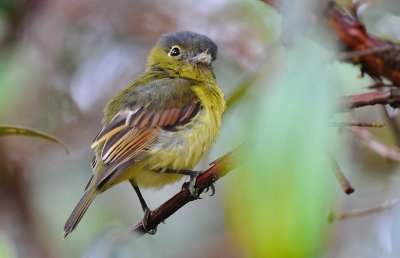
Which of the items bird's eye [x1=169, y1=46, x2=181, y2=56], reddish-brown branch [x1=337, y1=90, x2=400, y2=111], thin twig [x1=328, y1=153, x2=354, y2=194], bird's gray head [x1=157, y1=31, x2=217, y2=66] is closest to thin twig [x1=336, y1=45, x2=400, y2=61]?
reddish-brown branch [x1=337, y1=90, x2=400, y2=111]

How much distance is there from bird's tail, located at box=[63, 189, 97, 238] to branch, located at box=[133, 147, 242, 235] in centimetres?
20

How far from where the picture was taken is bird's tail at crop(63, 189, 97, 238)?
101 inches

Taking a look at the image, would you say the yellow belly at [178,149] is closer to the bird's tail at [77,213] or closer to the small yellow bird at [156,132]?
the small yellow bird at [156,132]

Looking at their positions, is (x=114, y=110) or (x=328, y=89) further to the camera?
(x=114, y=110)

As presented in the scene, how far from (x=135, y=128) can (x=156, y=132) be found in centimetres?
9

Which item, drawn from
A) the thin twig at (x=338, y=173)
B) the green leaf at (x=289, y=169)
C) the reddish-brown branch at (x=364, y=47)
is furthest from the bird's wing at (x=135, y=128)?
the green leaf at (x=289, y=169)

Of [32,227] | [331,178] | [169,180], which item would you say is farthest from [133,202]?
[331,178]

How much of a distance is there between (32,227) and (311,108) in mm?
2654

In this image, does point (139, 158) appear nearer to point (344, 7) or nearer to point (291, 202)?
point (344, 7)

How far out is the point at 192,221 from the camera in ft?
14.4

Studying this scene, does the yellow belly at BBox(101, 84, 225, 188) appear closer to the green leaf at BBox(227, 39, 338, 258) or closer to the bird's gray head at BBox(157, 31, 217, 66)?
the bird's gray head at BBox(157, 31, 217, 66)

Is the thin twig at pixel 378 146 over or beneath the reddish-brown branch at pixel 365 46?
beneath

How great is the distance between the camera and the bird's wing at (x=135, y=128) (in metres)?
2.91

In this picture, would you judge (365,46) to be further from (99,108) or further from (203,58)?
(99,108)
